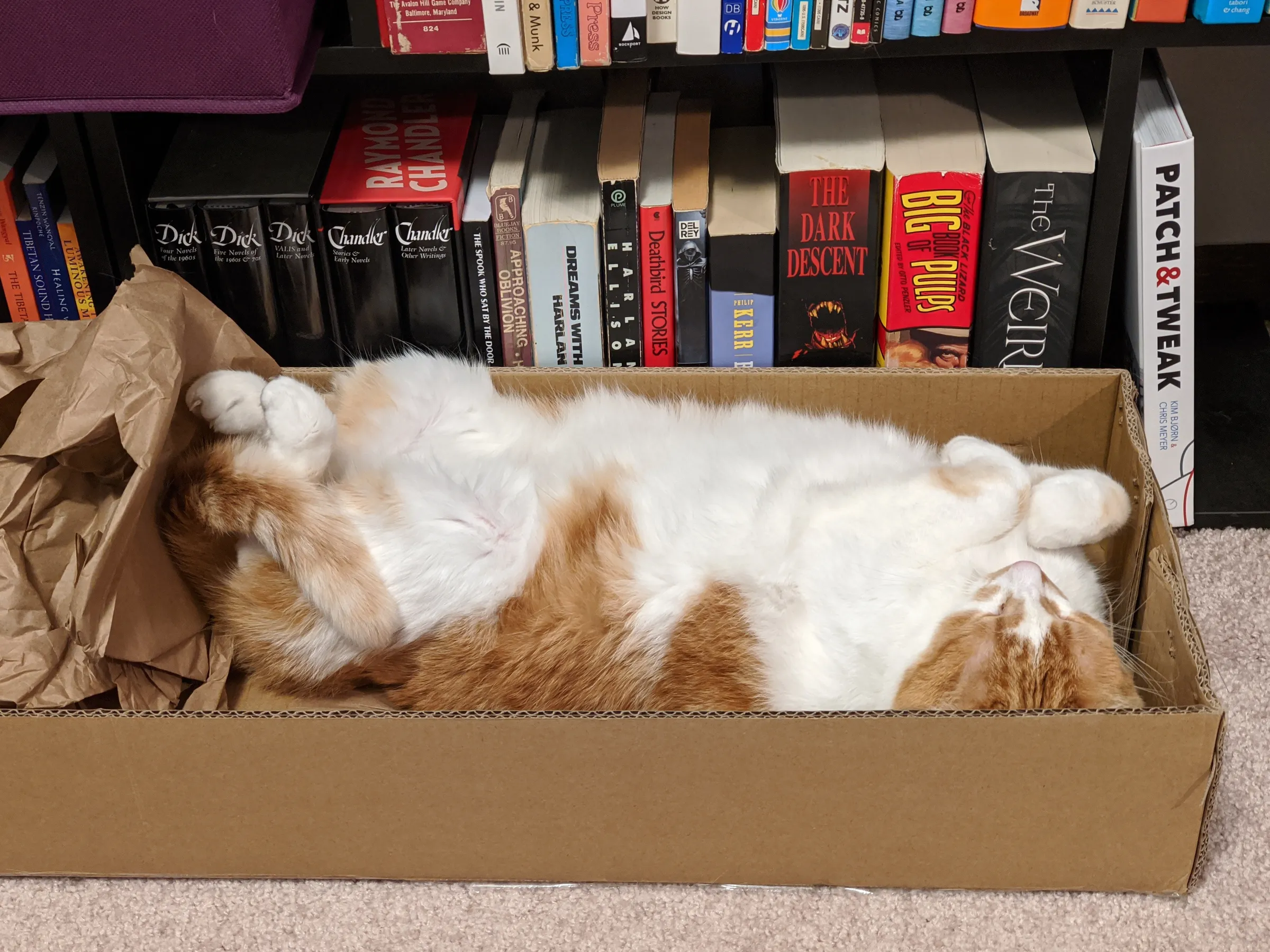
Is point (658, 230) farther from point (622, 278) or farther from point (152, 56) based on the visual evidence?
point (152, 56)

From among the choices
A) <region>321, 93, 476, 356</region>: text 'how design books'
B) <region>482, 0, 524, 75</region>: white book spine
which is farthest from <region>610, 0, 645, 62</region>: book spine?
<region>321, 93, 476, 356</region>: text 'how design books'

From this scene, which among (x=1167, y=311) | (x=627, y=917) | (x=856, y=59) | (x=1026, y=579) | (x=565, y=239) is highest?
(x=856, y=59)

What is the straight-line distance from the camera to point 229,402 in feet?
4.34

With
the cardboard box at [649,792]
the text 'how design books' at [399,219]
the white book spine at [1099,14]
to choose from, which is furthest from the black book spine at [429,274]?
the white book spine at [1099,14]

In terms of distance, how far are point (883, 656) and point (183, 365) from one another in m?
0.85

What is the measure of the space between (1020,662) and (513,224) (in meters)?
0.84

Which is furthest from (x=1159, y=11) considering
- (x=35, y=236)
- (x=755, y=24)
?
(x=35, y=236)

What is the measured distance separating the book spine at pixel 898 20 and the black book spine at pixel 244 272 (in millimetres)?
818

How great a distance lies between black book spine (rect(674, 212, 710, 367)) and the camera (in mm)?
1520

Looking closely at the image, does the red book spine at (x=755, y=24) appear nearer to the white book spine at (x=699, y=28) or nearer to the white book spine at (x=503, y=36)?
the white book spine at (x=699, y=28)

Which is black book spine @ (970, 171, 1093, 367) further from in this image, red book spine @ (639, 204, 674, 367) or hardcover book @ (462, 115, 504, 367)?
hardcover book @ (462, 115, 504, 367)

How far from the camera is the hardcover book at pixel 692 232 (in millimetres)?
1512

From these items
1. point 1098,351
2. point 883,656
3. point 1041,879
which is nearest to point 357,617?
point 883,656

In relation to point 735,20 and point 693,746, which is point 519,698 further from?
point 735,20
